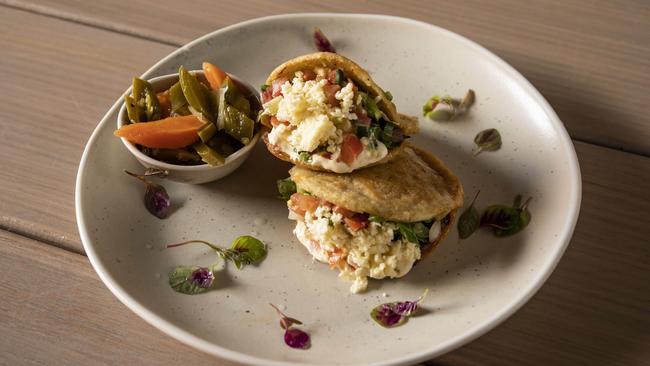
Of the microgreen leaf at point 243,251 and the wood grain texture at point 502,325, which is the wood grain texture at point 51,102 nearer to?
the wood grain texture at point 502,325

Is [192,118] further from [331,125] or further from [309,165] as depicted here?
[331,125]

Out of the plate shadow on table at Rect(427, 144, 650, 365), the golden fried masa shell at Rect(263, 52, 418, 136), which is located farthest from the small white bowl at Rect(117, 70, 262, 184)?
the plate shadow on table at Rect(427, 144, 650, 365)

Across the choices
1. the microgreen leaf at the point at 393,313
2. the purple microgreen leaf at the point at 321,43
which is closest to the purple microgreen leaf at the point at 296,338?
the microgreen leaf at the point at 393,313

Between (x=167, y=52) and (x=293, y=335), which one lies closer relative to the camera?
(x=293, y=335)

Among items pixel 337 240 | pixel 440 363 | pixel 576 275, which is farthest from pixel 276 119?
pixel 576 275

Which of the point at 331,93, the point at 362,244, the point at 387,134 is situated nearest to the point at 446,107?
the point at 387,134

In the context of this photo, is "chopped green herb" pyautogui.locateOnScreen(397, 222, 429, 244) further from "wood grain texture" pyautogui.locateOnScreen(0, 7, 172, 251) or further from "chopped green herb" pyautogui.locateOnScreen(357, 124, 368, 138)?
"wood grain texture" pyautogui.locateOnScreen(0, 7, 172, 251)
